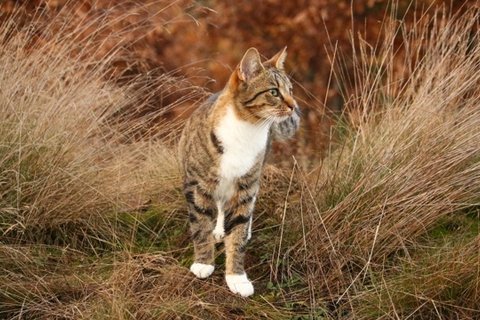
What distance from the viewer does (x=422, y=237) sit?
12.7 feet

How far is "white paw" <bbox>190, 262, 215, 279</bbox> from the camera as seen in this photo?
11.9 feet

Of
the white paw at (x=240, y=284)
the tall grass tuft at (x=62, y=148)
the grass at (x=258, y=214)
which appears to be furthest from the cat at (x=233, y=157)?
the tall grass tuft at (x=62, y=148)

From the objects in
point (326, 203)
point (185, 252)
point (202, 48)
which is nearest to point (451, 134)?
point (326, 203)

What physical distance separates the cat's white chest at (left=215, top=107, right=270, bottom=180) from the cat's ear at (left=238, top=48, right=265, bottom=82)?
0.52ft

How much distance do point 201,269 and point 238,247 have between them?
19 cm

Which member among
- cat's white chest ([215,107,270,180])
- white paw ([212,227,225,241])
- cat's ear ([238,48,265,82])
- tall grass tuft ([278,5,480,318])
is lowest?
white paw ([212,227,225,241])

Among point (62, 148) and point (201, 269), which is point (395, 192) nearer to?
point (201, 269)

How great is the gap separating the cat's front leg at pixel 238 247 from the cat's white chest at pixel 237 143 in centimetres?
19

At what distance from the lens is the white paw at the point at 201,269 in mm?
3635

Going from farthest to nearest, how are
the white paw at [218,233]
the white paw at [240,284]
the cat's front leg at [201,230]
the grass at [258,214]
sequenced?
the white paw at [218,233] < the cat's front leg at [201,230] < the white paw at [240,284] < the grass at [258,214]

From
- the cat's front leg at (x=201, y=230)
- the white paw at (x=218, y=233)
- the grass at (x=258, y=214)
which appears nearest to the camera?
the grass at (x=258, y=214)

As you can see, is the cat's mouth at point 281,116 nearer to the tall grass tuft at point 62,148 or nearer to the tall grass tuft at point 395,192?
the tall grass tuft at point 395,192

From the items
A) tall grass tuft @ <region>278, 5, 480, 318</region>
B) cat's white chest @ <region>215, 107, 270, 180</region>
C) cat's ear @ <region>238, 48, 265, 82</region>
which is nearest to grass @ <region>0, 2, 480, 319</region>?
tall grass tuft @ <region>278, 5, 480, 318</region>

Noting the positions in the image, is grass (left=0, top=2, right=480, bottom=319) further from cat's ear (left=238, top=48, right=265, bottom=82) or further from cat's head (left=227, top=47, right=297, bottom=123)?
cat's ear (left=238, top=48, right=265, bottom=82)
